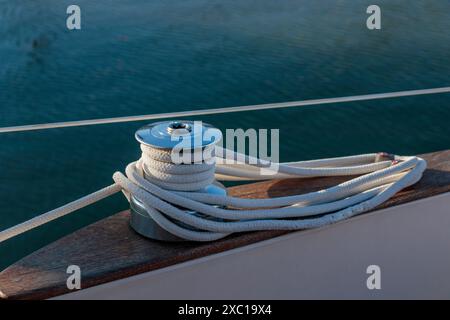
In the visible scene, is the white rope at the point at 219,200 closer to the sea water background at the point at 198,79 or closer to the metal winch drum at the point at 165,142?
the metal winch drum at the point at 165,142

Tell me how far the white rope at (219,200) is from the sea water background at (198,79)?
1364 mm

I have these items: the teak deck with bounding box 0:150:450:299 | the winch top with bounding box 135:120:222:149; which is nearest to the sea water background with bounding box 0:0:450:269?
the teak deck with bounding box 0:150:450:299

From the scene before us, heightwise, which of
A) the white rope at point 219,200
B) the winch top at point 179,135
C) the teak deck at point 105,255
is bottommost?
the teak deck at point 105,255

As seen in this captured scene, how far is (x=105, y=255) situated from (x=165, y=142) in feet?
0.86

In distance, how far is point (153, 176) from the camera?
1.42 m

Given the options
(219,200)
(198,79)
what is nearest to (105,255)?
(219,200)

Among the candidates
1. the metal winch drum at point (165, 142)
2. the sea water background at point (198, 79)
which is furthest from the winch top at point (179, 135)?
the sea water background at point (198, 79)

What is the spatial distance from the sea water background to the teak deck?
4.20 feet

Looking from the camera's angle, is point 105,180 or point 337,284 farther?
point 105,180

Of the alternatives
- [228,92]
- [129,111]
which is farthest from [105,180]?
[228,92]

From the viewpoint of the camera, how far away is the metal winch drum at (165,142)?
1.37 meters

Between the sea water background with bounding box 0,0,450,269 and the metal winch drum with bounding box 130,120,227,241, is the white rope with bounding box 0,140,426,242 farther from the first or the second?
the sea water background with bounding box 0,0,450,269
